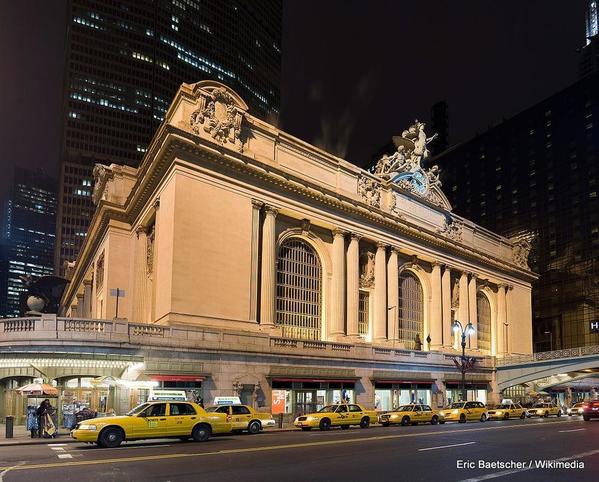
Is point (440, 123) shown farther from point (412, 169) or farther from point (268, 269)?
point (268, 269)

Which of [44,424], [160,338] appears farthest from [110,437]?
[160,338]

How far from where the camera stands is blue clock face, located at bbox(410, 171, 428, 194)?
2527 inches

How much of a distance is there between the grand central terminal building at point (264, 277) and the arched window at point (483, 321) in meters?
3.65

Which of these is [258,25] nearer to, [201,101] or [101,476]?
[201,101]

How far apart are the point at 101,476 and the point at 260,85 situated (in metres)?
167

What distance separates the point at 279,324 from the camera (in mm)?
46500

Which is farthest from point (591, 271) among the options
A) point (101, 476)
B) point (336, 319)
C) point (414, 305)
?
point (101, 476)

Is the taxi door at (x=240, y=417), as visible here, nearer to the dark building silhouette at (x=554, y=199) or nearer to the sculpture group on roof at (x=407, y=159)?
the sculpture group on roof at (x=407, y=159)

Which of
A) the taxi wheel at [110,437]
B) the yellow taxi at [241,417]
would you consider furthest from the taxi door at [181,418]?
the yellow taxi at [241,417]

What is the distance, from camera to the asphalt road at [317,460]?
12.8 m

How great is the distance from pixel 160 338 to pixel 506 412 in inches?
1033

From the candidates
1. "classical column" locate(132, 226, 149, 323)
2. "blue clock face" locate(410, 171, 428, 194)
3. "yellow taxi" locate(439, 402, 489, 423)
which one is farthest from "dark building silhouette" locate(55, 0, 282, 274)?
"yellow taxi" locate(439, 402, 489, 423)

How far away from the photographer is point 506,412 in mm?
43625

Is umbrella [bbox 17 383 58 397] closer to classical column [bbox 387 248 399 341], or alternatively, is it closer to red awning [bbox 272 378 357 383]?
red awning [bbox 272 378 357 383]
